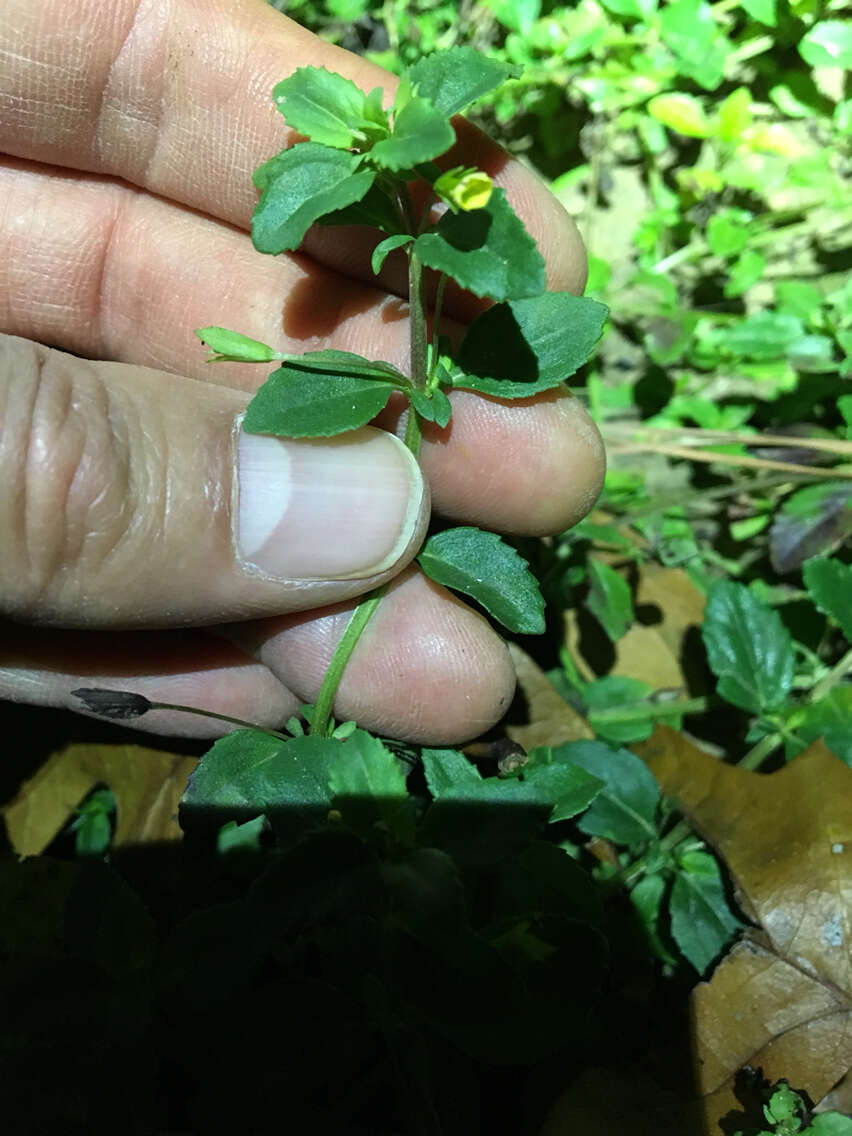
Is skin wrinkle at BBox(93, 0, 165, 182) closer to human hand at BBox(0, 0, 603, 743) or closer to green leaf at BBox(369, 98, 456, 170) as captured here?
human hand at BBox(0, 0, 603, 743)

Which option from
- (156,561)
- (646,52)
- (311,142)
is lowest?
(156,561)

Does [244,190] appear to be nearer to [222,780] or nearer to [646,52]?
[222,780]

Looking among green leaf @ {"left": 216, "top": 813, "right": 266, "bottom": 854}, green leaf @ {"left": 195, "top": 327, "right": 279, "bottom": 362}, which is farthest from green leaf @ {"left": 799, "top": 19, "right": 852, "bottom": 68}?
green leaf @ {"left": 216, "top": 813, "right": 266, "bottom": 854}

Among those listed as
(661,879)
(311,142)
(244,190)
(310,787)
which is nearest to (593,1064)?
(661,879)

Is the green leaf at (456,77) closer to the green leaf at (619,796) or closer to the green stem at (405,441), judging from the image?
the green stem at (405,441)

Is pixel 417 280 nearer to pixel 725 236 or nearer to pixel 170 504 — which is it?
pixel 170 504

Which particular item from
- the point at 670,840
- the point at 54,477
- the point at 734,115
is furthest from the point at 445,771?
the point at 734,115

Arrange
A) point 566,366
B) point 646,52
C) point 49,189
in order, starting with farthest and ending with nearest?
1. point 646,52
2. point 49,189
3. point 566,366
